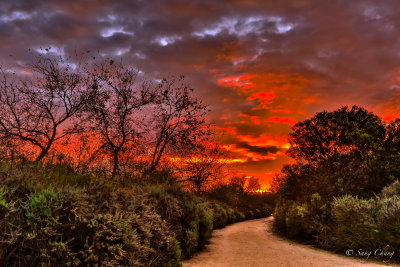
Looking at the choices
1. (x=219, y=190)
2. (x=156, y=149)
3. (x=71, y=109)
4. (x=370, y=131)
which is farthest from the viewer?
(x=219, y=190)

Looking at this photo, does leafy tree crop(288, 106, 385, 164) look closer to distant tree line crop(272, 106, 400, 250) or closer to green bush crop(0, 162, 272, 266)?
distant tree line crop(272, 106, 400, 250)

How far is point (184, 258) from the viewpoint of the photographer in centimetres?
1013

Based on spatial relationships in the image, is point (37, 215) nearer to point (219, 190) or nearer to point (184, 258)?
point (184, 258)

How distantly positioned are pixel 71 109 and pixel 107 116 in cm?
227

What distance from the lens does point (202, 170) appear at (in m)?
26.4

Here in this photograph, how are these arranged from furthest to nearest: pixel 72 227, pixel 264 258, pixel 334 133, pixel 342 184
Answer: pixel 334 133 < pixel 342 184 < pixel 264 258 < pixel 72 227

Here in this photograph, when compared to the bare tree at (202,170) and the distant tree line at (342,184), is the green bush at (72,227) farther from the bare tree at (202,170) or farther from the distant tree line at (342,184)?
the bare tree at (202,170)

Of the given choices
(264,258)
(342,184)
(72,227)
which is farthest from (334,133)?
(72,227)

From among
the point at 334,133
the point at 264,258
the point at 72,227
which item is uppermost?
the point at 334,133

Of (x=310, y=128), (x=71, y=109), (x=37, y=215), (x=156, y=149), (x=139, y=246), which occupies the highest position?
(x=310, y=128)

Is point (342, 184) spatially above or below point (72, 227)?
above

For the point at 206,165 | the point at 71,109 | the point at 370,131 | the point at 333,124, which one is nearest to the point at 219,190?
the point at 206,165

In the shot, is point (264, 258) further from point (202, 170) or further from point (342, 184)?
point (202, 170)

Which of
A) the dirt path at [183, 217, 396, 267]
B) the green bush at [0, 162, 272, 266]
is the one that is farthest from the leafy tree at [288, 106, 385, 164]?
the green bush at [0, 162, 272, 266]
